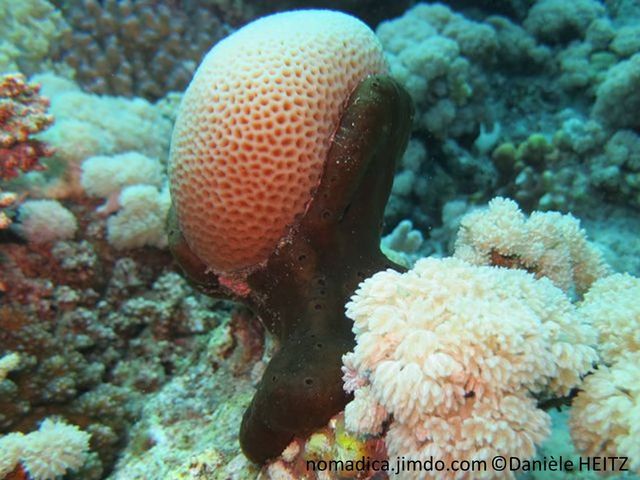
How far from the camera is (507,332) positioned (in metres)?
1.74

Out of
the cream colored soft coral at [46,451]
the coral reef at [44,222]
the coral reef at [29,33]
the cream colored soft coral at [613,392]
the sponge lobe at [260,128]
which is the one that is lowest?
the cream colored soft coral at [46,451]

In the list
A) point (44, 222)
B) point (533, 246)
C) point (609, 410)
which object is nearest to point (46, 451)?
point (44, 222)

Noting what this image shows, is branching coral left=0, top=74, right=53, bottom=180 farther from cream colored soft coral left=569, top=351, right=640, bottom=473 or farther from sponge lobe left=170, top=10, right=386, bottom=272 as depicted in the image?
cream colored soft coral left=569, top=351, right=640, bottom=473

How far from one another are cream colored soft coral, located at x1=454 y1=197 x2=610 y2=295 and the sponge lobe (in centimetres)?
102

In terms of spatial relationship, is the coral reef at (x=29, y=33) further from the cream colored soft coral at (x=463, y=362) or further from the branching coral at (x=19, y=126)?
the cream colored soft coral at (x=463, y=362)

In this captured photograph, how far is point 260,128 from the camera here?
7.93 ft

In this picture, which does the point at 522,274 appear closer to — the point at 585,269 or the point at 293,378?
the point at 585,269

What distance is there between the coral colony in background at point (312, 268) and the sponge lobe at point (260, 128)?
0.01m

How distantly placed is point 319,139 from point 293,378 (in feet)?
3.98

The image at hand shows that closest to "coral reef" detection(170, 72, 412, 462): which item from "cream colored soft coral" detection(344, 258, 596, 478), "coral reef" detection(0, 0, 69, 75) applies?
"cream colored soft coral" detection(344, 258, 596, 478)

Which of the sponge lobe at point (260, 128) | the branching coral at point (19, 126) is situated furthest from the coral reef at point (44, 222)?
the sponge lobe at point (260, 128)

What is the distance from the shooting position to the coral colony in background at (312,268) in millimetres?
1842

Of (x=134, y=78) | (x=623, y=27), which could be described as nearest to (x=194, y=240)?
(x=134, y=78)

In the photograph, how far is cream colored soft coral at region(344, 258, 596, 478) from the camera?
174 centimetres
